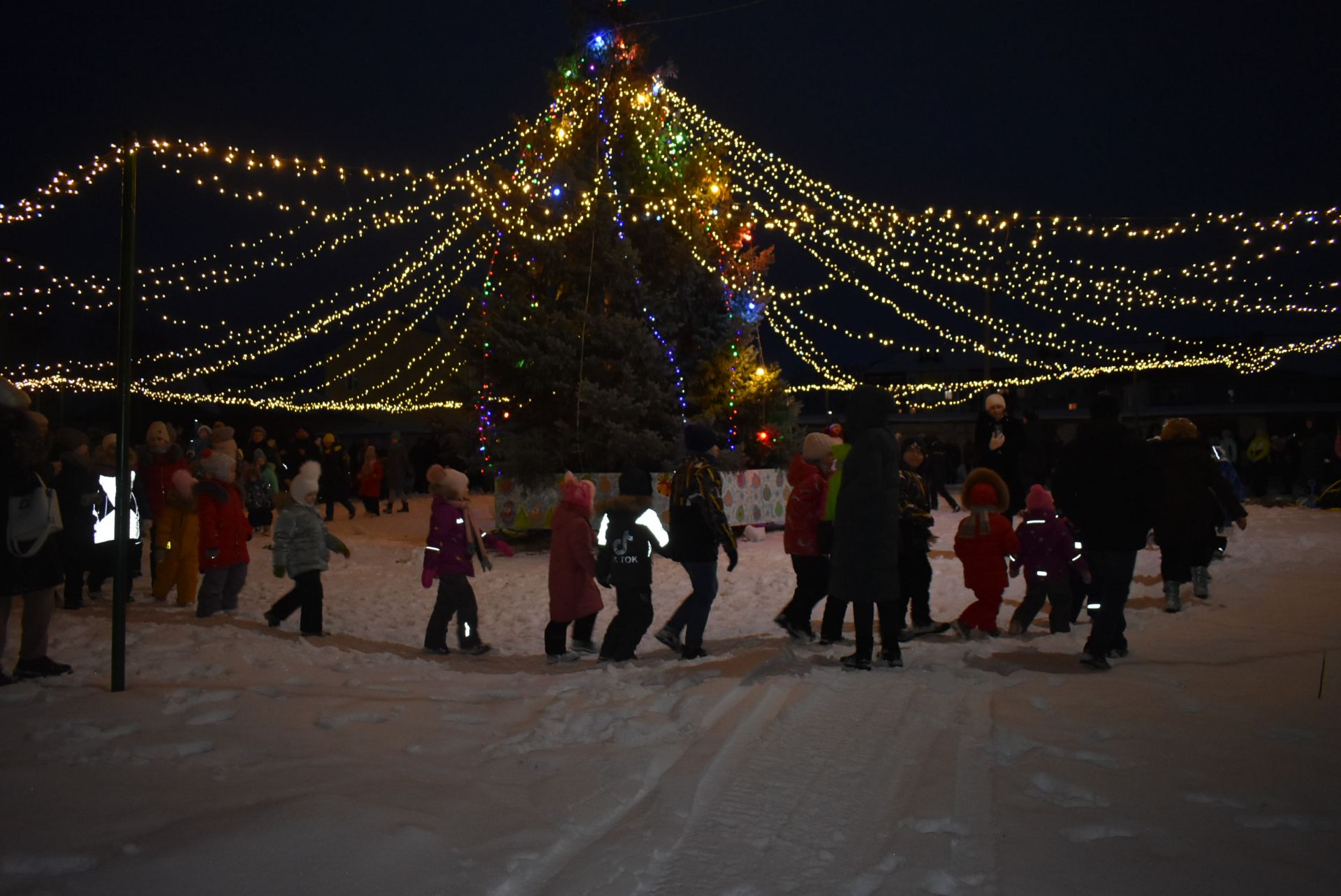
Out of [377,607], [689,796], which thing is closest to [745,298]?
[377,607]

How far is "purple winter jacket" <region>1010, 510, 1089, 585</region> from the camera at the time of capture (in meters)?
7.61

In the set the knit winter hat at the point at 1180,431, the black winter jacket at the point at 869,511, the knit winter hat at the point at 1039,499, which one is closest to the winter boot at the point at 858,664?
the black winter jacket at the point at 869,511

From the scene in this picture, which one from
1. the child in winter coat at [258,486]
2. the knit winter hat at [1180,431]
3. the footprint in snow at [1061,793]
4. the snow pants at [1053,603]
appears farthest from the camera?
the child in winter coat at [258,486]

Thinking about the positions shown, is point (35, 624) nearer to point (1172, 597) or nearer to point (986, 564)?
point (986, 564)

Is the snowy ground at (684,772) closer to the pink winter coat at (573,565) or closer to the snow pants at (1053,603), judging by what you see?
the snow pants at (1053,603)

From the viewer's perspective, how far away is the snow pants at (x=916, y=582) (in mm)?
7699

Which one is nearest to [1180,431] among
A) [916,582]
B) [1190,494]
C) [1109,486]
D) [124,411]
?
[1190,494]

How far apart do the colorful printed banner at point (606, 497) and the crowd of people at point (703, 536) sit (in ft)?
16.6

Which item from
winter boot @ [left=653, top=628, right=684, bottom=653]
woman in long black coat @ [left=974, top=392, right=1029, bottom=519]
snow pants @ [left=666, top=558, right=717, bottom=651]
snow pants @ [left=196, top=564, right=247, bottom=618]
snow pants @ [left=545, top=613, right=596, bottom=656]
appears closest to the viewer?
snow pants @ [left=666, top=558, right=717, bottom=651]

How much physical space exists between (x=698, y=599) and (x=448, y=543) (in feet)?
7.15

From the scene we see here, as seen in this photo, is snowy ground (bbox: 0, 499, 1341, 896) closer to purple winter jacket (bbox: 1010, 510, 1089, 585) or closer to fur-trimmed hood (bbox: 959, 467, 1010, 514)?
purple winter jacket (bbox: 1010, 510, 1089, 585)

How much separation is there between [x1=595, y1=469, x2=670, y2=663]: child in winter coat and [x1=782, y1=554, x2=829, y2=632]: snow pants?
1241 mm

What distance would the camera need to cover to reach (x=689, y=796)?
3.85m

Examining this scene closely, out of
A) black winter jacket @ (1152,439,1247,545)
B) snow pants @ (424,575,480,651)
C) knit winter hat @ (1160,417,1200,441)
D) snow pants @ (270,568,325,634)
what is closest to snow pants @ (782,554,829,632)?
snow pants @ (424,575,480,651)
